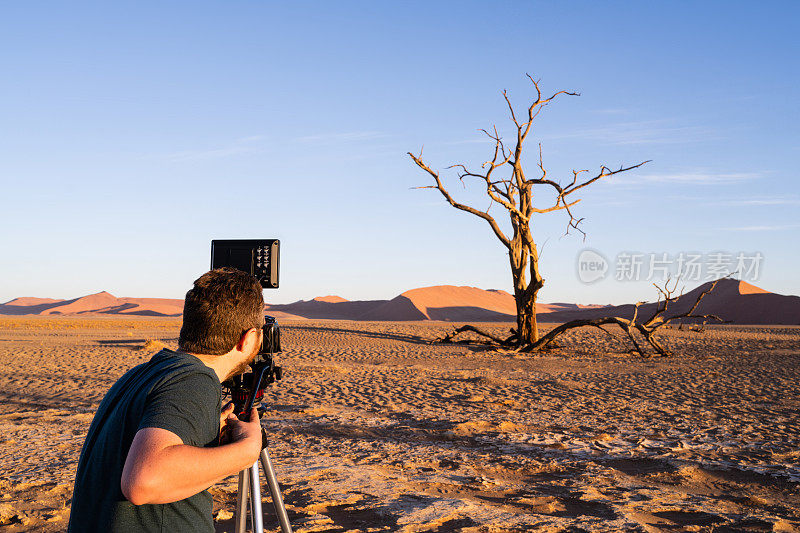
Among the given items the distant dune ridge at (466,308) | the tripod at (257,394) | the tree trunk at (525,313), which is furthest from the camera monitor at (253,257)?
the distant dune ridge at (466,308)

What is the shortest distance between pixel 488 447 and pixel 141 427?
5.06m

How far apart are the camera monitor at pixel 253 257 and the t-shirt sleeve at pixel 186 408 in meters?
1.31

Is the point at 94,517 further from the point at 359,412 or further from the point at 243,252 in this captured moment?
the point at 359,412

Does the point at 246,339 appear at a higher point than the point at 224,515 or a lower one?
higher

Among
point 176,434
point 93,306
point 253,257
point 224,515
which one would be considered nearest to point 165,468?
point 176,434

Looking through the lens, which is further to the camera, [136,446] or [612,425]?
[612,425]

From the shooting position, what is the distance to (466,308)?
71.7m

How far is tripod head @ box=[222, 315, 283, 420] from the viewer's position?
216cm

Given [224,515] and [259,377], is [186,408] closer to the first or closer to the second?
[259,377]

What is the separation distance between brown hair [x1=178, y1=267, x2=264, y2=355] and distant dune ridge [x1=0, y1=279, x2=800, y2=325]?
38500 millimetres

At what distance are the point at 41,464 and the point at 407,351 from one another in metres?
13.1

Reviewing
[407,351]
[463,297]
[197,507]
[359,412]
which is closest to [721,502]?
[197,507]

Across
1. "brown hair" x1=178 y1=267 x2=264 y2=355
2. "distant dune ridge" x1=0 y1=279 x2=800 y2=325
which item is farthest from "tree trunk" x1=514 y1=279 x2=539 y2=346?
"distant dune ridge" x1=0 y1=279 x2=800 y2=325

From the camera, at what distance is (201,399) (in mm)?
1411
